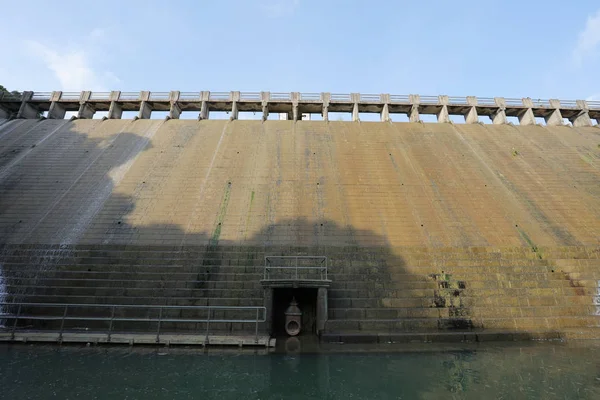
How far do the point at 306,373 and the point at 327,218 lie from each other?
8543 millimetres

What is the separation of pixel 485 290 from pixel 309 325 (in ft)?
21.3

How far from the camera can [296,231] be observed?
536 inches

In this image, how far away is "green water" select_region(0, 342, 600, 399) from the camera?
540 cm

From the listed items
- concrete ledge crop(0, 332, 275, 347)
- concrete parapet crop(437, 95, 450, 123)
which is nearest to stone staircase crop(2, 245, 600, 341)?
concrete ledge crop(0, 332, 275, 347)

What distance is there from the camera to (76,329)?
9.27m

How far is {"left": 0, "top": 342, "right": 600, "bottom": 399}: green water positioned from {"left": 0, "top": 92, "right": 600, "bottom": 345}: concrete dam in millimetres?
963

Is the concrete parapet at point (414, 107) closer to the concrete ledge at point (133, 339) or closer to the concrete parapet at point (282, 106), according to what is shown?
the concrete parapet at point (282, 106)

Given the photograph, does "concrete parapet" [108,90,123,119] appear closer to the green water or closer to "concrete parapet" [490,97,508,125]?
the green water

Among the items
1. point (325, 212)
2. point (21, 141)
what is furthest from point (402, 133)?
point (21, 141)

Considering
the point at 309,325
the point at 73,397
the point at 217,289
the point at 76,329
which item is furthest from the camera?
the point at 217,289

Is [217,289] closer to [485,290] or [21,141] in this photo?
[485,290]

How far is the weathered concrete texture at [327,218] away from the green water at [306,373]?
78.5 inches

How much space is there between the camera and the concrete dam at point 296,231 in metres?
9.62

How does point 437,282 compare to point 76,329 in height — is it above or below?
above
